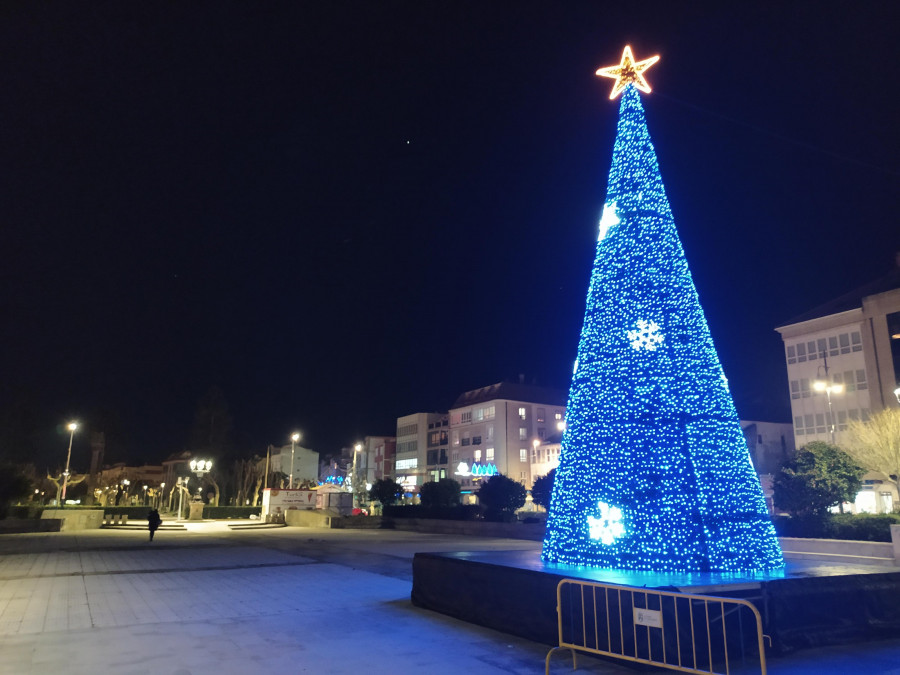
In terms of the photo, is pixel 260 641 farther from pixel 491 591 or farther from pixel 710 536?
pixel 710 536

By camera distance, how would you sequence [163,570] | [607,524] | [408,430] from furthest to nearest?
[408,430], [163,570], [607,524]

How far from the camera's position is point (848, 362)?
1642 inches

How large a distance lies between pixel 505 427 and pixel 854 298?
106 ft

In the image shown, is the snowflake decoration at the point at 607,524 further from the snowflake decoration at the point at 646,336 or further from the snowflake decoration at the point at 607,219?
the snowflake decoration at the point at 607,219

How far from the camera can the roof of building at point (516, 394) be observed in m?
64.7

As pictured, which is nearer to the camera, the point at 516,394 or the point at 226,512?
the point at 226,512

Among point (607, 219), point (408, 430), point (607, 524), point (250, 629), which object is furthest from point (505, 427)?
point (250, 629)

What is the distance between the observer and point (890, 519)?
57.6ft

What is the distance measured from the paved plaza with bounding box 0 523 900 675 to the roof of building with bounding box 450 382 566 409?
49.4 meters

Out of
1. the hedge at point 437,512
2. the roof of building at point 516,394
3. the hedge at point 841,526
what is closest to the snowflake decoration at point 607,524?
the hedge at point 841,526

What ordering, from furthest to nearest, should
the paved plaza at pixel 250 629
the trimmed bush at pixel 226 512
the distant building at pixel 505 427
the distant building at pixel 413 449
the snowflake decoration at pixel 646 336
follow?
the distant building at pixel 413 449 → the distant building at pixel 505 427 → the trimmed bush at pixel 226 512 → the snowflake decoration at pixel 646 336 → the paved plaza at pixel 250 629

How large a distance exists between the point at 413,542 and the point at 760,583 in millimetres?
18792

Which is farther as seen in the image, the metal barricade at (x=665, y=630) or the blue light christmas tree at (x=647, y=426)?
the blue light christmas tree at (x=647, y=426)

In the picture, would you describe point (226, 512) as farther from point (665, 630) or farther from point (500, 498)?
point (665, 630)
